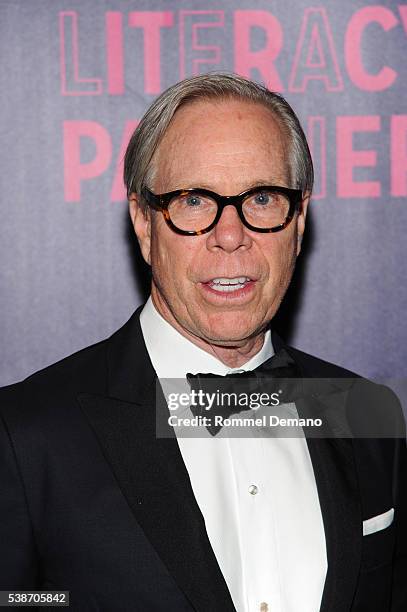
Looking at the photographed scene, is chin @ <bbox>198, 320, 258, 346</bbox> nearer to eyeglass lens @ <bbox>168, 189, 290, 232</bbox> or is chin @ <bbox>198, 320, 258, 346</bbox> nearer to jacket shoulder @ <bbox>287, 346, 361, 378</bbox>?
eyeglass lens @ <bbox>168, 189, 290, 232</bbox>

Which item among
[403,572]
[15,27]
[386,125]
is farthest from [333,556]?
[15,27]

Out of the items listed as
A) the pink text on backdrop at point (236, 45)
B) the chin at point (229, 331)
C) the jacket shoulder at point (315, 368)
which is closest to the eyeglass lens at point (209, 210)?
the chin at point (229, 331)

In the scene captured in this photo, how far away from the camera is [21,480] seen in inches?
81.0

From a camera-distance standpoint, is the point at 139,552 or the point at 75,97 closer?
the point at 139,552

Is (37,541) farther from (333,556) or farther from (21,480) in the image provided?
(333,556)

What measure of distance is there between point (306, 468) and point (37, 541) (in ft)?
2.63

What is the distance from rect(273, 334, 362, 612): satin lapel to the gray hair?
769mm

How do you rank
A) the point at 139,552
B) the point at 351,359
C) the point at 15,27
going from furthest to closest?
1. the point at 351,359
2. the point at 15,27
3. the point at 139,552

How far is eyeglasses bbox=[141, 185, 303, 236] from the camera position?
7.13 feet

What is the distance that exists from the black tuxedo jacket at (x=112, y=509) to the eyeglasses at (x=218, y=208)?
1.43ft

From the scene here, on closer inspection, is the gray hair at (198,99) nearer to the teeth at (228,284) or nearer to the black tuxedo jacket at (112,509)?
the teeth at (228,284)

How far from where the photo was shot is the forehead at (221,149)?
2.19 meters

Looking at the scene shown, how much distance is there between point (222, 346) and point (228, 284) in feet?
0.84

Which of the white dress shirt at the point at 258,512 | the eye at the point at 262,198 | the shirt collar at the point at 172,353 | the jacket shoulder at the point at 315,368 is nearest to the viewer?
the white dress shirt at the point at 258,512
